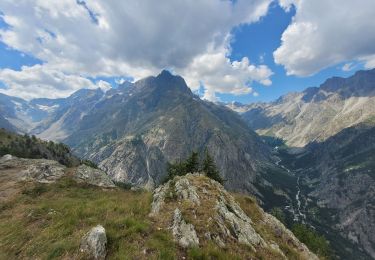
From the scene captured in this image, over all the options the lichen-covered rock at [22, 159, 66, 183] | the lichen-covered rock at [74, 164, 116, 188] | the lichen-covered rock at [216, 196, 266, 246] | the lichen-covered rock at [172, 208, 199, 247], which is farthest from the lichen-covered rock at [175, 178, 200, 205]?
the lichen-covered rock at [22, 159, 66, 183]

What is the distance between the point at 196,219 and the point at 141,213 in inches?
196

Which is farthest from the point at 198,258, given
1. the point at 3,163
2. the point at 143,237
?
the point at 3,163

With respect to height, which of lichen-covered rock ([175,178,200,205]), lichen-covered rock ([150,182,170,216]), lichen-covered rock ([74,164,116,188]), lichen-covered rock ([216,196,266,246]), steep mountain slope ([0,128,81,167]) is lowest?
steep mountain slope ([0,128,81,167])

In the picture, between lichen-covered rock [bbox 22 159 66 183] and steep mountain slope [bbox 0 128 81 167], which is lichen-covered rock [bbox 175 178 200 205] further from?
steep mountain slope [bbox 0 128 81 167]

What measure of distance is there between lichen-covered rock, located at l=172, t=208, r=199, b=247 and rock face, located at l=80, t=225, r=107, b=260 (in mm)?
4839

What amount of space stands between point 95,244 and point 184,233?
6069 millimetres

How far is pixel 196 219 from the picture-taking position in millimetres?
21172

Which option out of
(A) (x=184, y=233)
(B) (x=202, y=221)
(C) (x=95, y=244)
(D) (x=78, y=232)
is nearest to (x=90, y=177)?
(D) (x=78, y=232)

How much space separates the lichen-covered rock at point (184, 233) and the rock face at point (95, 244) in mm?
4839

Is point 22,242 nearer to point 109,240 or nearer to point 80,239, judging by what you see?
point 80,239

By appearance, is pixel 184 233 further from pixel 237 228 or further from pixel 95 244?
pixel 237 228

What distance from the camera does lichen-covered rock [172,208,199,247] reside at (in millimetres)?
17661

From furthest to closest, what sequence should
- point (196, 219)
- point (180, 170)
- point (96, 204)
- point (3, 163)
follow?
point (180, 170)
point (3, 163)
point (96, 204)
point (196, 219)

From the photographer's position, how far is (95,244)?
15672 mm
